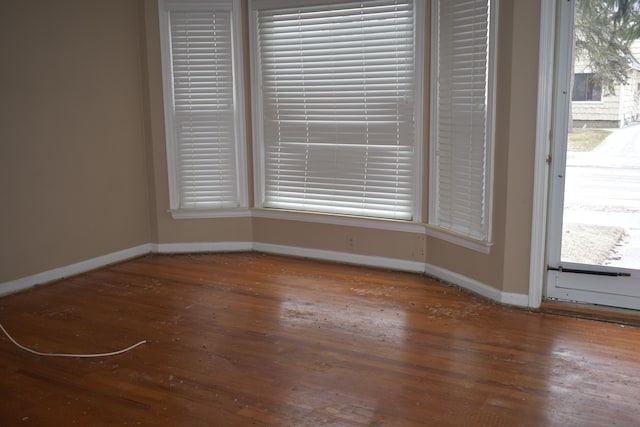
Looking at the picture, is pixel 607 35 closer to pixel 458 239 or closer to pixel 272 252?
pixel 458 239

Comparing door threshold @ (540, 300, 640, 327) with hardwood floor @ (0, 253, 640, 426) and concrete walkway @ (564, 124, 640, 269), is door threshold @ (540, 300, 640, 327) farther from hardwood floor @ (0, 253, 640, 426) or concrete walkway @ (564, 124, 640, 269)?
concrete walkway @ (564, 124, 640, 269)

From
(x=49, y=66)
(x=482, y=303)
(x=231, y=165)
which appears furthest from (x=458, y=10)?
(x=49, y=66)

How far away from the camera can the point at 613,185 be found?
4055 millimetres

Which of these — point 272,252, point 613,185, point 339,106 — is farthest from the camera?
point 272,252

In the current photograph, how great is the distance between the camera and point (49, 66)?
4.82 meters

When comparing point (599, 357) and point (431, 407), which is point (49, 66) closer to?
point (431, 407)

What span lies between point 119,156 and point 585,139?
3.78 metres

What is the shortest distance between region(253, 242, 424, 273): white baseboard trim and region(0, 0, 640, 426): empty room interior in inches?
0.8

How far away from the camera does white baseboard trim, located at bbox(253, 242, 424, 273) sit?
5.19 meters

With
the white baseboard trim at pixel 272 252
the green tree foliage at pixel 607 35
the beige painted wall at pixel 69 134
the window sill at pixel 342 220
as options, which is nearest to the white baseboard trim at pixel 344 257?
the white baseboard trim at pixel 272 252

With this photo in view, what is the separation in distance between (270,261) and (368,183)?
112 centimetres

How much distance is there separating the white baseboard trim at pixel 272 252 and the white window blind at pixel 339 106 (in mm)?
392

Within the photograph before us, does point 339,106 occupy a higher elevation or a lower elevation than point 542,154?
higher

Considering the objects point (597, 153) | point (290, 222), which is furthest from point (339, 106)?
point (597, 153)
